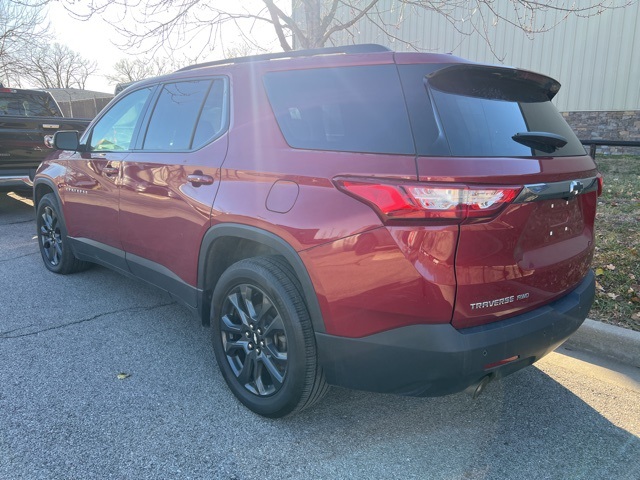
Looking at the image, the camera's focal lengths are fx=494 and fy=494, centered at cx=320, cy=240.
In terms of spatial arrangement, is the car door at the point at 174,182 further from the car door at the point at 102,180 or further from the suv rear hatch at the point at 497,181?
the suv rear hatch at the point at 497,181

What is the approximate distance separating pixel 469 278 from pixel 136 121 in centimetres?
296

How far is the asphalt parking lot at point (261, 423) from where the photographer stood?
233 centimetres

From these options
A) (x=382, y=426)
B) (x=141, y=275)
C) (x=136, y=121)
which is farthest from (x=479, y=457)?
(x=136, y=121)

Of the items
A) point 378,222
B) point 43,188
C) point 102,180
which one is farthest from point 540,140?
point 43,188

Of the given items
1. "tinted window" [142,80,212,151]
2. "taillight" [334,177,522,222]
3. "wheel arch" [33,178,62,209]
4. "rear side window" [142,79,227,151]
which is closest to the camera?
"taillight" [334,177,522,222]

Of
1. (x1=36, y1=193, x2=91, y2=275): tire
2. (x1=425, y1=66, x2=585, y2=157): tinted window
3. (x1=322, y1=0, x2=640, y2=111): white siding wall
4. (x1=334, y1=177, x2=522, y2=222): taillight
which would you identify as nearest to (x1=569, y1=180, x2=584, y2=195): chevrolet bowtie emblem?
(x1=425, y1=66, x2=585, y2=157): tinted window

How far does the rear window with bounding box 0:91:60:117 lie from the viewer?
8609mm

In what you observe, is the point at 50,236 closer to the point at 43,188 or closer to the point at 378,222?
the point at 43,188

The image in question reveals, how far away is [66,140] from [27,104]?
229 inches

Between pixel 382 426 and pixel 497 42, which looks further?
pixel 497 42

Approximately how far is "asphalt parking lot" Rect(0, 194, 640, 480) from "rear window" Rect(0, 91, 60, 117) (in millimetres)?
6558

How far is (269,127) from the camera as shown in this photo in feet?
8.74

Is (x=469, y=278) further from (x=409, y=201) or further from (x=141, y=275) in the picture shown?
(x=141, y=275)

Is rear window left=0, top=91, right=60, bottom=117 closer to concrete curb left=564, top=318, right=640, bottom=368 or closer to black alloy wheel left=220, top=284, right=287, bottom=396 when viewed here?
black alloy wheel left=220, top=284, right=287, bottom=396
